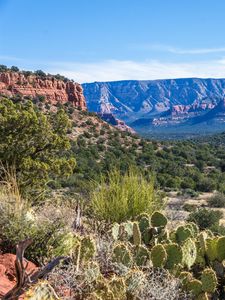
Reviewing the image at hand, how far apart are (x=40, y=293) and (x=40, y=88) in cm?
6346

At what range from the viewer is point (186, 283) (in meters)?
4.80

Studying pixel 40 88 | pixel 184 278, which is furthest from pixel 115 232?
pixel 40 88

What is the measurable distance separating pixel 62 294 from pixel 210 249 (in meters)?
1.97

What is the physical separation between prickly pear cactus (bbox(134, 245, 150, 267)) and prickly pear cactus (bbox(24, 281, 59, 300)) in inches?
74.9

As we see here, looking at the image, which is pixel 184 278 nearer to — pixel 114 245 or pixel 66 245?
pixel 114 245

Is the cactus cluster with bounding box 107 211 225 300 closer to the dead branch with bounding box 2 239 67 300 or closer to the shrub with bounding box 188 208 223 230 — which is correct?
the dead branch with bounding box 2 239 67 300

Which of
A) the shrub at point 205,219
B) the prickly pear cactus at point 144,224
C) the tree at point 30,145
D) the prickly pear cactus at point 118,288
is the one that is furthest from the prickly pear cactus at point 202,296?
the shrub at point 205,219

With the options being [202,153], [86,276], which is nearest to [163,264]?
[86,276]

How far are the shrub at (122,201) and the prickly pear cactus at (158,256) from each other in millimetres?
1752

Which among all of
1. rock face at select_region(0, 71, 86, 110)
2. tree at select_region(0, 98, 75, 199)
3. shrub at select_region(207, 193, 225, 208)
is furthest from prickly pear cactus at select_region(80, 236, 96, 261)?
rock face at select_region(0, 71, 86, 110)

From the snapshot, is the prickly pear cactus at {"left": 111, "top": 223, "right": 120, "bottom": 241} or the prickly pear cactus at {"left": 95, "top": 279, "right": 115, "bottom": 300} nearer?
the prickly pear cactus at {"left": 95, "top": 279, "right": 115, "bottom": 300}

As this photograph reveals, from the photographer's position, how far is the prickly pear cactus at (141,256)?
16.6 ft

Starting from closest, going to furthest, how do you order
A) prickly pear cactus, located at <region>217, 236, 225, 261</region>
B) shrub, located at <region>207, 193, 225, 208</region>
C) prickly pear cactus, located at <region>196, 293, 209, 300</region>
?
prickly pear cactus, located at <region>196, 293, 209, 300</region>
prickly pear cactus, located at <region>217, 236, 225, 261</region>
shrub, located at <region>207, 193, 225, 208</region>

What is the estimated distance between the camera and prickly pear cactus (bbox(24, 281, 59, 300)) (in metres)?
3.08
